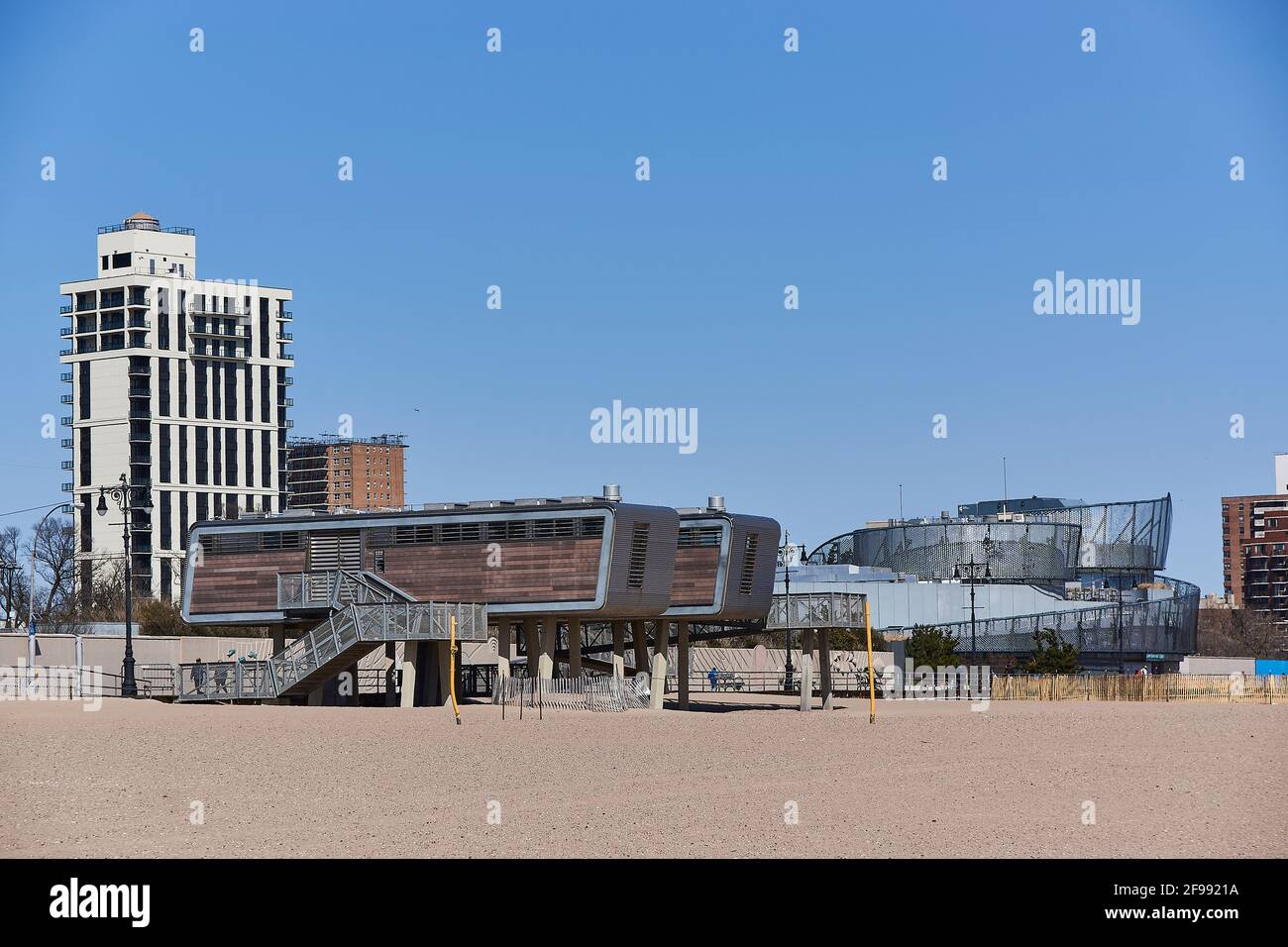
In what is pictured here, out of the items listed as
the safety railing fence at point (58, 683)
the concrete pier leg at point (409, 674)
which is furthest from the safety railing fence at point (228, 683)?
the safety railing fence at point (58, 683)

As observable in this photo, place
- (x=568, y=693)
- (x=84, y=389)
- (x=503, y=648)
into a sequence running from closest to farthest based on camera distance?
(x=568, y=693) < (x=503, y=648) < (x=84, y=389)

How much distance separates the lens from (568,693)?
55375 millimetres

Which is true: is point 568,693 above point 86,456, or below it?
below

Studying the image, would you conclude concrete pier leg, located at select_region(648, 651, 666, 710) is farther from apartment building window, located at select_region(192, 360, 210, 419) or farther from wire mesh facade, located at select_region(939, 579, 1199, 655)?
apartment building window, located at select_region(192, 360, 210, 419)

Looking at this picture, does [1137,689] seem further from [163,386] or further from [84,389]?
[84,389]

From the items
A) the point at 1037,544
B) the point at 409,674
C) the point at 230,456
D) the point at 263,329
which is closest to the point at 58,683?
the point at 409,674

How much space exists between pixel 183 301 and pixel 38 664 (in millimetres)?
99270

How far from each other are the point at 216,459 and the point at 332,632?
11378 cm

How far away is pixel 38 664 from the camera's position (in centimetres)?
6438

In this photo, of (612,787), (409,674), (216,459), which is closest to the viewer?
(612,787)

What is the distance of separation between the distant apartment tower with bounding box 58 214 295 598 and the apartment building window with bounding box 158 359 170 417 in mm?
86

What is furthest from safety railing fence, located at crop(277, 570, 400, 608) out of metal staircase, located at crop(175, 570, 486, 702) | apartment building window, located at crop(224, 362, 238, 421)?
apartment building window, located at crop(224, 362, 238, 421)

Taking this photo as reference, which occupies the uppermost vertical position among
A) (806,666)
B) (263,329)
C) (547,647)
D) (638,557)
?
(263,329)
